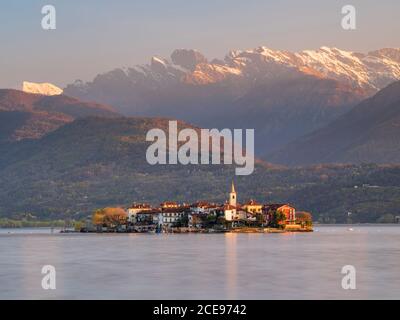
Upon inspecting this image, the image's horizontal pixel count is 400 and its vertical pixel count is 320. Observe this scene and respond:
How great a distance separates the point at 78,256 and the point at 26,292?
4677 cm

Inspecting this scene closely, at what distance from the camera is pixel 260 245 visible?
166625 mm

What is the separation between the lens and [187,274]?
108 metres

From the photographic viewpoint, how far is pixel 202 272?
110 metres

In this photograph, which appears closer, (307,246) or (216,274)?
(216,274)

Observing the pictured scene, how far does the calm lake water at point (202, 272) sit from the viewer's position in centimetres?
9019

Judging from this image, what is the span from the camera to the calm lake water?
90.2 meters
